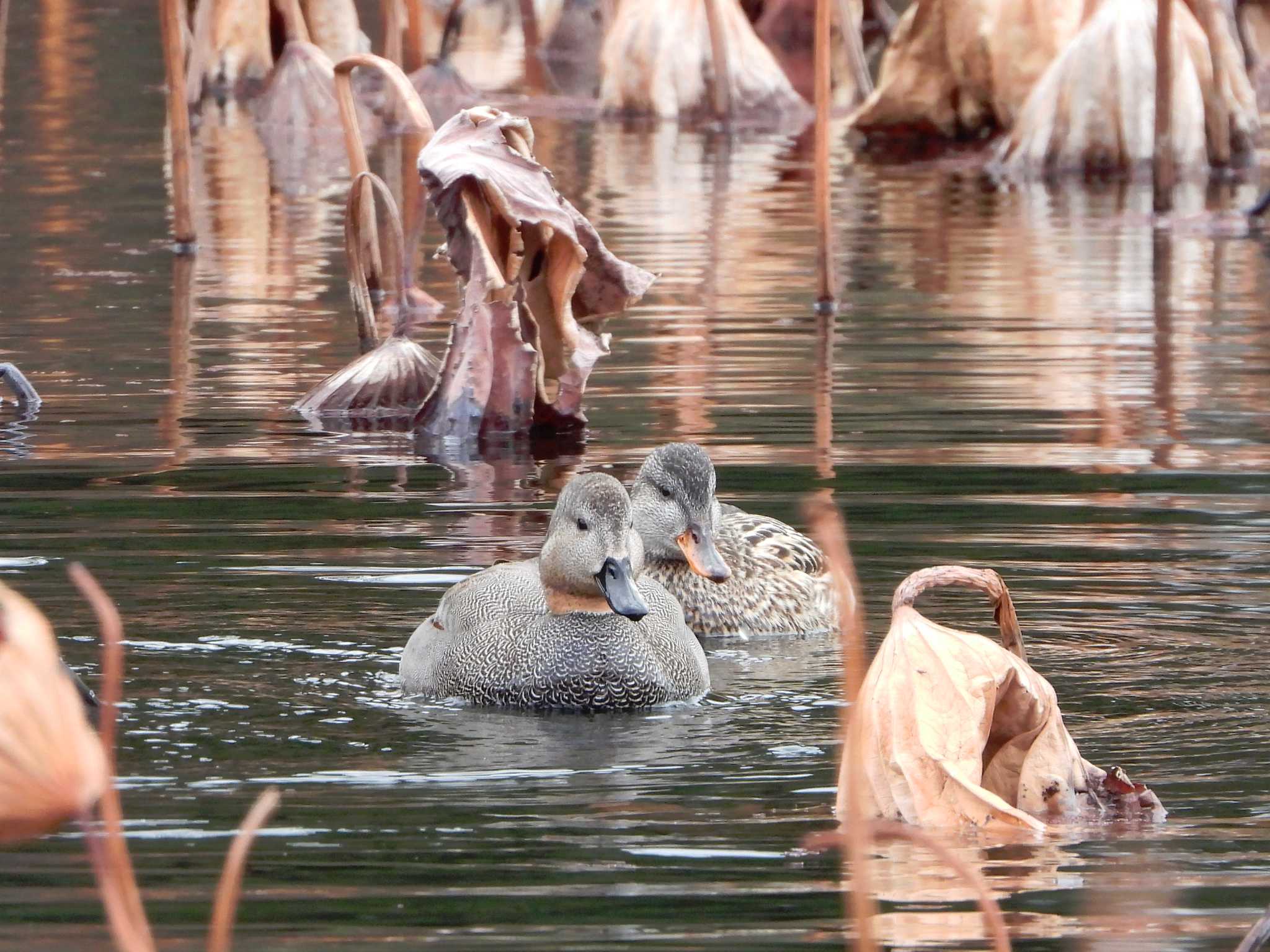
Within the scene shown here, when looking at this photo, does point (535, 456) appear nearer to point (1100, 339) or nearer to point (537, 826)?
point (1100, 339)

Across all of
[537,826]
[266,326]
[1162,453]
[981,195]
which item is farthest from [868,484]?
[981,195]

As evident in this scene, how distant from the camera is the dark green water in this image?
4.36 meters

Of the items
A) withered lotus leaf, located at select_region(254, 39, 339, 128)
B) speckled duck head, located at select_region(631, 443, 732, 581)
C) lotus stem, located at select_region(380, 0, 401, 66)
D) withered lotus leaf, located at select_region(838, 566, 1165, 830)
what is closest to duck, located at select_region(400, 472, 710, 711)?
speckled duck head, located at select_region(631, 443, 732, 581)

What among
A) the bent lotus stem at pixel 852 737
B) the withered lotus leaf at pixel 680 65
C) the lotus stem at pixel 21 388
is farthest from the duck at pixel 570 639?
the withered lotus leaf at pixel 680 65

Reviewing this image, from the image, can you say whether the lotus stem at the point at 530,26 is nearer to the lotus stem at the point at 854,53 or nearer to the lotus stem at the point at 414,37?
the lotus stem at the point at 854,53

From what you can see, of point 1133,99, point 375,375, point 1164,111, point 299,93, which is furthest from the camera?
point 299,93

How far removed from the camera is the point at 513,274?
932cm

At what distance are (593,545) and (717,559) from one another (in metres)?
1.16

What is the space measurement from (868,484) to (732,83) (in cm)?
1524

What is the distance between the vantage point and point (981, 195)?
1841 centimetres

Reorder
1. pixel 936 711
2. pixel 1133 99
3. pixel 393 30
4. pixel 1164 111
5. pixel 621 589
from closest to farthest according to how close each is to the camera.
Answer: pixel 936 711 < pixel 621 589 < pixel 1164 111 < pixel 393 30 < pixel 1133 99

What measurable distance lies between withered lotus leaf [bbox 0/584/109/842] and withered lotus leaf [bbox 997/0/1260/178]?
53.4 feet

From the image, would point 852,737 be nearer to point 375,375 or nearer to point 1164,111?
point 375,375

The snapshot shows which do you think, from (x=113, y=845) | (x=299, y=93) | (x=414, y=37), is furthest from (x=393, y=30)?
(x=113, y=845)
